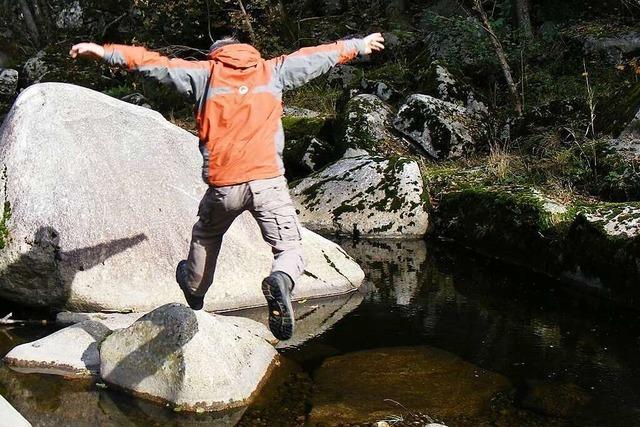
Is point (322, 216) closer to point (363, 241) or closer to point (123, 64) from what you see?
point (363, 241)

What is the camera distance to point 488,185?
10.6 metres

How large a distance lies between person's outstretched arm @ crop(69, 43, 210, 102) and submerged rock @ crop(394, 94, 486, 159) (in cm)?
881

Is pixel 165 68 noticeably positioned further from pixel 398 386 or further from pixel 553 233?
pixel 553 233

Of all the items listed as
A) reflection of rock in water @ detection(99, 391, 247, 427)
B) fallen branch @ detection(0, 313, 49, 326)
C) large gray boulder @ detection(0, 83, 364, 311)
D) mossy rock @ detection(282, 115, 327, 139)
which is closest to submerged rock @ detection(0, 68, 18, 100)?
mossy rock @ detection(282, 115, 327, 139)

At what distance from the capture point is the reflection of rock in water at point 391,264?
806 centimetres

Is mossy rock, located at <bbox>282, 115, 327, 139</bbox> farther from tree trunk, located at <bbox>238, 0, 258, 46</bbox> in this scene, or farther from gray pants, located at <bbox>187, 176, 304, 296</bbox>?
gray pants, located at <bbox>187, 176, 304, 296</bbox>

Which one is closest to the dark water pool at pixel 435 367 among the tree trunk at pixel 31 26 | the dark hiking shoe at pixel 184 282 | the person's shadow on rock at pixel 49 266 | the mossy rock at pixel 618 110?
the person's shadow on rock at pixel 49 266

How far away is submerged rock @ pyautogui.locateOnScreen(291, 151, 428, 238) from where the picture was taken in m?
10.6

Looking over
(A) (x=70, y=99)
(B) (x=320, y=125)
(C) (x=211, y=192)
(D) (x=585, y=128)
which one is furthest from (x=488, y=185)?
(C) (x=211, y=192)

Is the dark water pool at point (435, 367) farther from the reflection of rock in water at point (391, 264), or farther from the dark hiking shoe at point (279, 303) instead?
the dark hiking shoe at point (279, 303)

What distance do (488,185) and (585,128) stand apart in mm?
1988

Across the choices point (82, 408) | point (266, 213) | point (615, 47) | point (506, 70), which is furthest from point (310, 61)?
point (615, 47)

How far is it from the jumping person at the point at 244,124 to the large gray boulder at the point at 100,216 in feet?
9.17

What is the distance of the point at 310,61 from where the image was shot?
14.8ft
